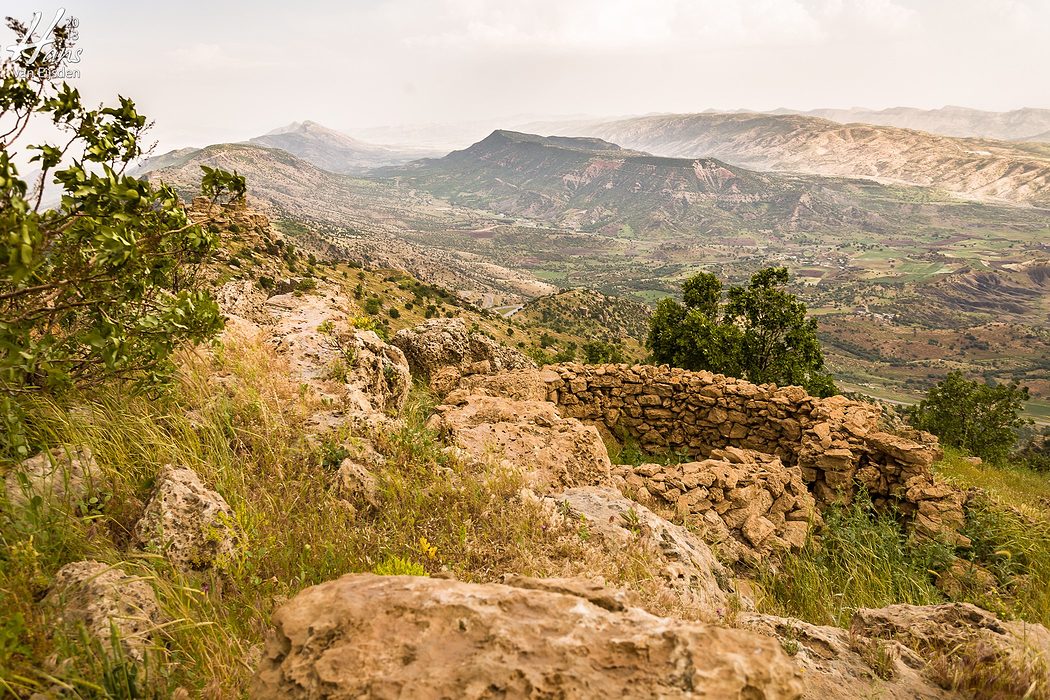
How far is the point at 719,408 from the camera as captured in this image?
44.4 ft

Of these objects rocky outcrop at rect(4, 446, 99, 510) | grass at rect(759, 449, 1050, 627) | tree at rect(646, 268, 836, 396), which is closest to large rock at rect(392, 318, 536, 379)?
grass at rect(759, 449, 1050, 627)

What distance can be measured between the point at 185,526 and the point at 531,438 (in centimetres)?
582

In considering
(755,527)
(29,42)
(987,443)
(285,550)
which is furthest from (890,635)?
(987,443)

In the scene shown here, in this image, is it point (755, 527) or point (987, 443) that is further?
point (987, 443)

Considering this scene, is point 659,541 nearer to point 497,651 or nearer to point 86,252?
point 497,651

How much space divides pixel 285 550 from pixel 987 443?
4331cm

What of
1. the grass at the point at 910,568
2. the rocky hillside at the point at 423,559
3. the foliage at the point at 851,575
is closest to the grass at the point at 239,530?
the rocky hillside at the point at 423,559

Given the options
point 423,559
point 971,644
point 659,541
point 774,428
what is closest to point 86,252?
point 423,559

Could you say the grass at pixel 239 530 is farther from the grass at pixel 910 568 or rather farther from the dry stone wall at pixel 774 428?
the dry stone wall at pixel 774 428

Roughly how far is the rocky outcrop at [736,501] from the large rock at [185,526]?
666cm

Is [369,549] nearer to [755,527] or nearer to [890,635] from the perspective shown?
[890,635]

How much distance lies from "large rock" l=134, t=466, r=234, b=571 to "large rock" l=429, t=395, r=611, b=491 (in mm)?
3391

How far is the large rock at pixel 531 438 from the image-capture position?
25.2 feet

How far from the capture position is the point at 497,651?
Answer: 2.25m
